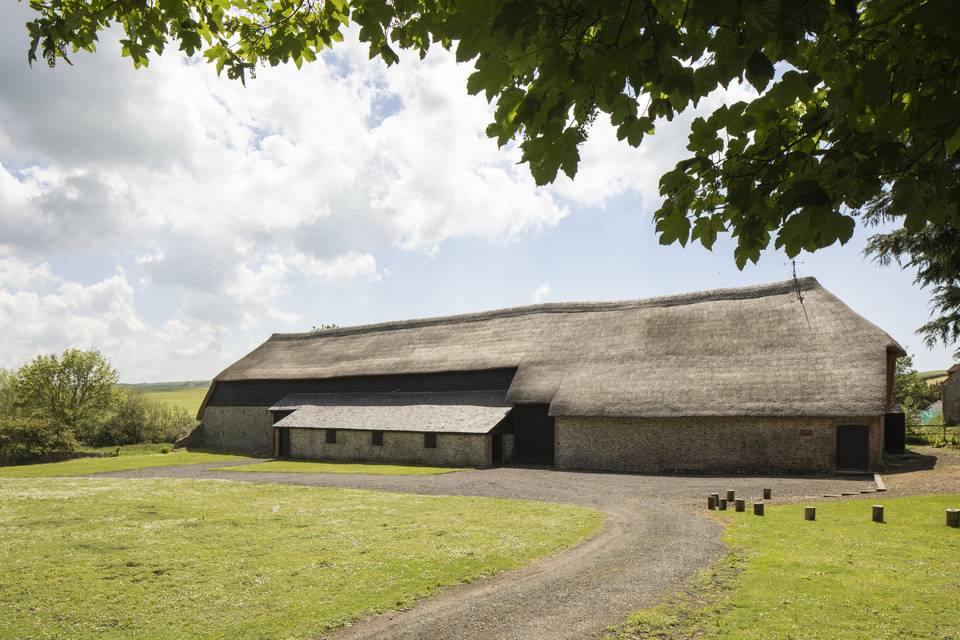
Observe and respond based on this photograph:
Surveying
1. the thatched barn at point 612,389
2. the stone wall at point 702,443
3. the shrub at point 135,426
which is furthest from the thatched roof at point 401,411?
the shrub at point 135,426

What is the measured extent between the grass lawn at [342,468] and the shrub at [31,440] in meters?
15.4

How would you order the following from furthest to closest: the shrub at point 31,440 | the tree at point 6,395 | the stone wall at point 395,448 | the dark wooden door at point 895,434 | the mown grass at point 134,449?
1. the tree at point 6,395
2. the mown grass at point 134,449
3. the shrub at point 31,440
4. the stone wall at point 395,448
5. the dark wooden door at point 895,434

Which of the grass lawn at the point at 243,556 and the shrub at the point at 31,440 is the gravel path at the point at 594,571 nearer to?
the grass lawn at the point at 243,556

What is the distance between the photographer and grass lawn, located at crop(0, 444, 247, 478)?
29880 mm

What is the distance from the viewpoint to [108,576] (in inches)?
396

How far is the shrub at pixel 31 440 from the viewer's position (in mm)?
35281

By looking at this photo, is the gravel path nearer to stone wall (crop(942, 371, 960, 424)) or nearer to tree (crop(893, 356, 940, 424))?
stone wall (crop(942, 371, 960, 424))

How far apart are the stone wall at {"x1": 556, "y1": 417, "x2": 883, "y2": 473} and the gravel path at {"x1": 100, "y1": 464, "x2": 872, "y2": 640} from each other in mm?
2253

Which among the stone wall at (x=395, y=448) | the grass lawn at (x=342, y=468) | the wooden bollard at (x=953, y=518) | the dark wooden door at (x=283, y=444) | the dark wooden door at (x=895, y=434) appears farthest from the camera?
the dark wooden door at (x=283, y=444)

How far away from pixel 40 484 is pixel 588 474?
22510 millimetres

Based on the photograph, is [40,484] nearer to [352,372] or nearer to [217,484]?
[217,484]

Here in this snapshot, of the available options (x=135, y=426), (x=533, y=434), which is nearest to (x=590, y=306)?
(x=533, y=434)

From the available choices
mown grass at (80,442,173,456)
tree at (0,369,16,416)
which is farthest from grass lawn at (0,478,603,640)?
tree at (0,369,16,416)

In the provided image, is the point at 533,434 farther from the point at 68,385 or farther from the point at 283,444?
the point at 68,385
